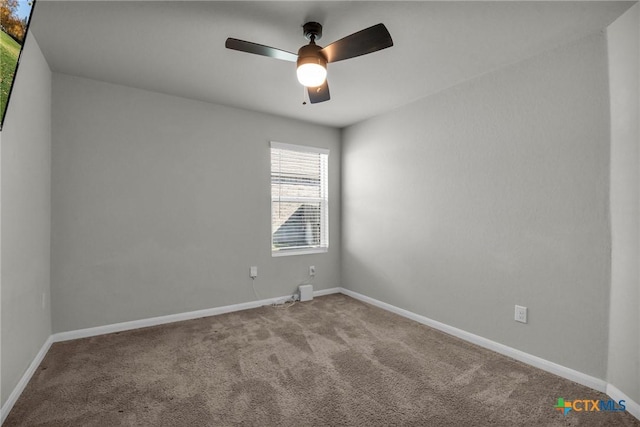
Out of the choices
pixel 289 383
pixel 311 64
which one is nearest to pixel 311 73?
pixel 311 64

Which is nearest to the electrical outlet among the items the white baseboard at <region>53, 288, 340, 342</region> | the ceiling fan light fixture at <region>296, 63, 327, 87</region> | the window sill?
the ceiling fan light fixture at <region>296, 63, 327, 87</region>

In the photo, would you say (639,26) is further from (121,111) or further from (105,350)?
(105,350)

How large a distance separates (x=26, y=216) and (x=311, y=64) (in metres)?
2.28

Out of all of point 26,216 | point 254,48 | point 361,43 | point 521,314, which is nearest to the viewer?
point 361,43

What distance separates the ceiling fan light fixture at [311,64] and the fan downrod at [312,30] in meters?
0.09

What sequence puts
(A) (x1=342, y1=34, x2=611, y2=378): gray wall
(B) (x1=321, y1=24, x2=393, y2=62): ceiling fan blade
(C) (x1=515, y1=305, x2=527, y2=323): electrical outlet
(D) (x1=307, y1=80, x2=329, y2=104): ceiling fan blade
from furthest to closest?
1. (C) (x1=515, y1=305, x2=527, y2=323): electrical outlet
2. (D) (x1=307, y1=80, x2=329, y2=104): ceiling fan blade
3. (A) (x1=342, y1=34, x2=611, y2=378): gray wall
4. (B) (x1=321, y1=24, x2=393, y2=62): ceiling fan blade

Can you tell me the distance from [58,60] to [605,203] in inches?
171

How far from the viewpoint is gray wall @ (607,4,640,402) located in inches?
76.1

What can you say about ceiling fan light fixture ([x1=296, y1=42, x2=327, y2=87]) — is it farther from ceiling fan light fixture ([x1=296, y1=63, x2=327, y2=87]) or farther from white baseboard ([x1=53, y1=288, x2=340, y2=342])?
white baseboard ([x1=53, y1=288, x2=340, y2=342])

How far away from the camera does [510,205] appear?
8.80ft

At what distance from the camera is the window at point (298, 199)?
4203 millimetres

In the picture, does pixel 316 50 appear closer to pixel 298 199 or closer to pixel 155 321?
pixel 298 199

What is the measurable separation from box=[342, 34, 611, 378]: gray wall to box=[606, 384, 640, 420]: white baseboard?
11cm

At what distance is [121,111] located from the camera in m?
3.20
